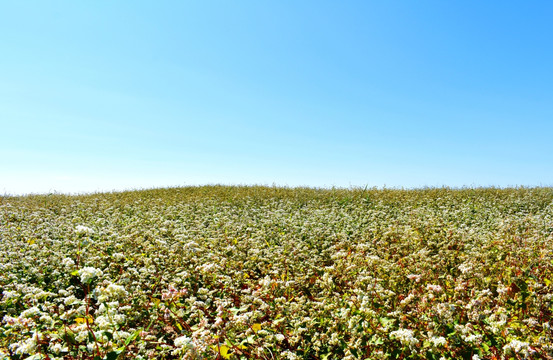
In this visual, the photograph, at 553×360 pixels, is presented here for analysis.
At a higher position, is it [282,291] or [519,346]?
[519,346]

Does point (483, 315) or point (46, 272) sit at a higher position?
point (483, 315)

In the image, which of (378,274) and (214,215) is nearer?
(378,274)

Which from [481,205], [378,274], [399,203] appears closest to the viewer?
[378,274]

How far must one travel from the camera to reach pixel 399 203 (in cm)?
1298

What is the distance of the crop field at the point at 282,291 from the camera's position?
323 cm

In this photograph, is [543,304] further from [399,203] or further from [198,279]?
[399,203]

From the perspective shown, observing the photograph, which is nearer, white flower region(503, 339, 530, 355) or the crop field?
white flower region(503, 339, 530, 355)

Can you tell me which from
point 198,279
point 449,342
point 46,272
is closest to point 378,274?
point 449,342

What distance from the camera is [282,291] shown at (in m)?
4.91

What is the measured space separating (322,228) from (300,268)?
3036 millimetres

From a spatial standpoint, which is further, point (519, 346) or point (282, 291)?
point (282, 291)

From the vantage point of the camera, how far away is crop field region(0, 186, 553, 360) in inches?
127

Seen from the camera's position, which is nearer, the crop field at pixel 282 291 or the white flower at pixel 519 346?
the white flower at pixel 519 346

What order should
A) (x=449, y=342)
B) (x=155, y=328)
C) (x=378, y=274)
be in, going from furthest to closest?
(x=378, y=274), (x=155, y=328), (x=449, y=342)
